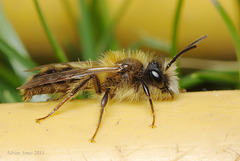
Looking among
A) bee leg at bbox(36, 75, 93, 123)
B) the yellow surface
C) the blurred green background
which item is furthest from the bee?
the blurred green background

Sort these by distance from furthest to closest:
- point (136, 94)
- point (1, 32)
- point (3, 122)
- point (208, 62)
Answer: point (208, 62)
point (1, 32)
point (136, 94)
point (3, 122)

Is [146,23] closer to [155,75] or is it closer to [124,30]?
[124,30]

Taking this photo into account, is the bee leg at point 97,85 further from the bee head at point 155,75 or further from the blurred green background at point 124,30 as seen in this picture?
the blurred green background at point 124,30

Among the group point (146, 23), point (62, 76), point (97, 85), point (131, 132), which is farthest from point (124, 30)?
point (131, 132)

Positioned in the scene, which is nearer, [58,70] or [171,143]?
[171,143]

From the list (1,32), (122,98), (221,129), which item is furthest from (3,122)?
(1,32)

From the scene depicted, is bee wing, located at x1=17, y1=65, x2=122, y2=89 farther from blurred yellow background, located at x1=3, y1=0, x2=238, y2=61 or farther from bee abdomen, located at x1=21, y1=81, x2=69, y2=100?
blurred yellow background, located at x1=3, y1=0, x2=238, y2=61

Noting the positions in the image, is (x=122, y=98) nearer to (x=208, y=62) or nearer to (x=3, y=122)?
(x=3, y=122)
